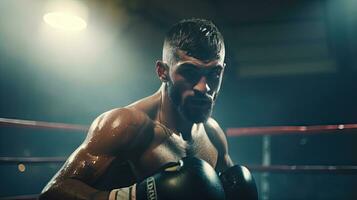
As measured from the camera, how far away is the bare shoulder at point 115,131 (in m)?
1.85

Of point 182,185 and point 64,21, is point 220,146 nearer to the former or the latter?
point 182,185

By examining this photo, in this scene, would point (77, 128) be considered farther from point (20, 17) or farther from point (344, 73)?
point (344, 73)

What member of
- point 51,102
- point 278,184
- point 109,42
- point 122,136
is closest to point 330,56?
point 278,184

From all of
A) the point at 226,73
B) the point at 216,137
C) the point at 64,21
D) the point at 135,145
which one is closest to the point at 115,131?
the point at 135,145

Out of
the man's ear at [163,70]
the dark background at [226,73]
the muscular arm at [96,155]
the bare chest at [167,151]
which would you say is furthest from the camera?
the dark background at [226,73]

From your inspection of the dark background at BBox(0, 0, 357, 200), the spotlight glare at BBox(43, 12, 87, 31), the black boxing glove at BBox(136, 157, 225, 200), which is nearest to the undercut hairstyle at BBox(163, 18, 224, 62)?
the black boxing glove at BBox(136, 157, 225, 200)

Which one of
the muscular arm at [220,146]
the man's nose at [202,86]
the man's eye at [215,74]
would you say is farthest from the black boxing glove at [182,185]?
the muscular arm at [220,146]

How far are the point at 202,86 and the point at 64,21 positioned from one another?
12.1 feet

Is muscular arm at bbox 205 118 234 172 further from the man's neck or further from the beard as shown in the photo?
the beard

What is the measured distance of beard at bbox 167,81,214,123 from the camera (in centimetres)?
202

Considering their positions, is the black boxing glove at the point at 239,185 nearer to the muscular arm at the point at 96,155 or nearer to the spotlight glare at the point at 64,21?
the muscular arm at the point at 96,155

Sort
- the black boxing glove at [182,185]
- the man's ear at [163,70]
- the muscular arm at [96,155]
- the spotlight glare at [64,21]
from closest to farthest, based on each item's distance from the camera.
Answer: the black boxing glove at [182,185], the muscular arm at [96,155], the man's ear at [163,70], the spotlight glare at [64,21]

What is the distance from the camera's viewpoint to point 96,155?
182cm

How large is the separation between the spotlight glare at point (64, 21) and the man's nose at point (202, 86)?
3.40 m
